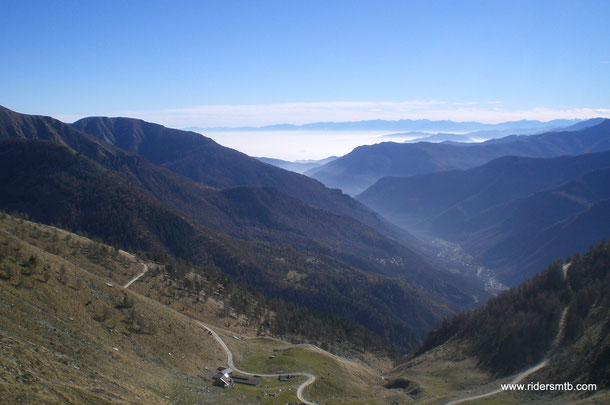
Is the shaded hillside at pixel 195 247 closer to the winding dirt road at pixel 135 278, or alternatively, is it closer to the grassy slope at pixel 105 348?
the winding dirt road at pixel 135 278

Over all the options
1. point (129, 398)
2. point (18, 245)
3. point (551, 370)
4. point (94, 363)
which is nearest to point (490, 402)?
point (551, 370)

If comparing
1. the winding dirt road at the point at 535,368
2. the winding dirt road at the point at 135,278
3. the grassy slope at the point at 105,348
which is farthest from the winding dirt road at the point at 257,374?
the winding dirt road at the point at 135,278

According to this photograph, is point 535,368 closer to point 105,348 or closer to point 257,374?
point 257,374

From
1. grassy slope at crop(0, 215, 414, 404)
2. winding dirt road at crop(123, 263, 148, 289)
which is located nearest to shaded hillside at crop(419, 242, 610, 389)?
grassy slope at crop(0, 215, 414, 404)

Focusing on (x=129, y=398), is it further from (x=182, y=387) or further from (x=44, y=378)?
(x=182, y=387)

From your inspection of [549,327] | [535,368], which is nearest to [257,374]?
[535,368]

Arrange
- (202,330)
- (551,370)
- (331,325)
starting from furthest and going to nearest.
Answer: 1. (331,325)
2. (202,330)
3. (551,370)

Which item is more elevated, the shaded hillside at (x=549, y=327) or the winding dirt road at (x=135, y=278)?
the winding dirt road at (x=135, y=278)

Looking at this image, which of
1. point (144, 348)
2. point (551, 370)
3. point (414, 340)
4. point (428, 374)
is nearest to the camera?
point (144, 348)

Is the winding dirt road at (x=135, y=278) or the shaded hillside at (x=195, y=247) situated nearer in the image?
the winding dirt road at (x=135, y=278)
